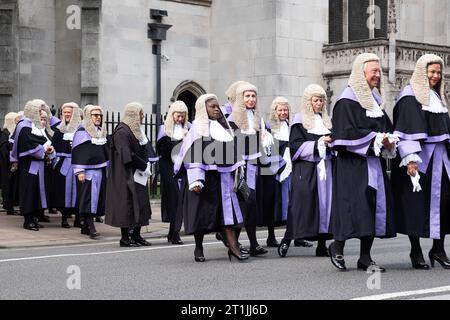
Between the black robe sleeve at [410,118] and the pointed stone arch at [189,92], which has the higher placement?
the pointed stone arch at [189,92]

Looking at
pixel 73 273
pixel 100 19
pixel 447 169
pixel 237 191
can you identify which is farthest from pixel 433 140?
pixel 100 19

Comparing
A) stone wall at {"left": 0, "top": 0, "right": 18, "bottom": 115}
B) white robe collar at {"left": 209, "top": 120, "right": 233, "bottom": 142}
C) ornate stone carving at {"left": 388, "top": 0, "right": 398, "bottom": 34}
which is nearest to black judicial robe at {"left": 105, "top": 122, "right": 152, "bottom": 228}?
white robe collar at {"left": 209, "top": 120, "right": 233, "bottom": 142}

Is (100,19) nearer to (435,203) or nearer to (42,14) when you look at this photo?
(42,14)

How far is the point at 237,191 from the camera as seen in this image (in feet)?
36.5

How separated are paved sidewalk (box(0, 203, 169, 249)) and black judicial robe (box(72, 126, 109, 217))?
495 millimetres

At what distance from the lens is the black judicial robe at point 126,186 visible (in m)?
13.0

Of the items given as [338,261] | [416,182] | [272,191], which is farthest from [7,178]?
[416,182]

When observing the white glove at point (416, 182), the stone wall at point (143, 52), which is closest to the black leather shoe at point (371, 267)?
the white glove at point (416, 182)

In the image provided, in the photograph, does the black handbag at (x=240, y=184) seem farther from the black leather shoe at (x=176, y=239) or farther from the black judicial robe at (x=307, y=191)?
the black leather shoe at (x=176, y=239)

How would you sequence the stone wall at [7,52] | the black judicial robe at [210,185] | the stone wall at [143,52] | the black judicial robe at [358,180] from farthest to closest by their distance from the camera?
the stone wall at [143,52] < the stone wall at [7,52] < the black judicial robe at [210,185] < the black judicial robe at [358,180]

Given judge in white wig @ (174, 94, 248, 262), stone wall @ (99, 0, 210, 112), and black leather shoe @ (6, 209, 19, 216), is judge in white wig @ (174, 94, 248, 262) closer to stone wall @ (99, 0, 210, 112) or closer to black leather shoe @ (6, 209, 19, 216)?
black leather shoe @ (6, 209, 19, 216)

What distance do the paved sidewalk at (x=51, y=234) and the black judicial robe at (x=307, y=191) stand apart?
157 inches

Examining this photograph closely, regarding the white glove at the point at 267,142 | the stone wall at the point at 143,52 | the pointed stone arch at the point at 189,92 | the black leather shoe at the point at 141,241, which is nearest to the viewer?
the white glove at the point at 267,142

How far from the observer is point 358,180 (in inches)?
376
